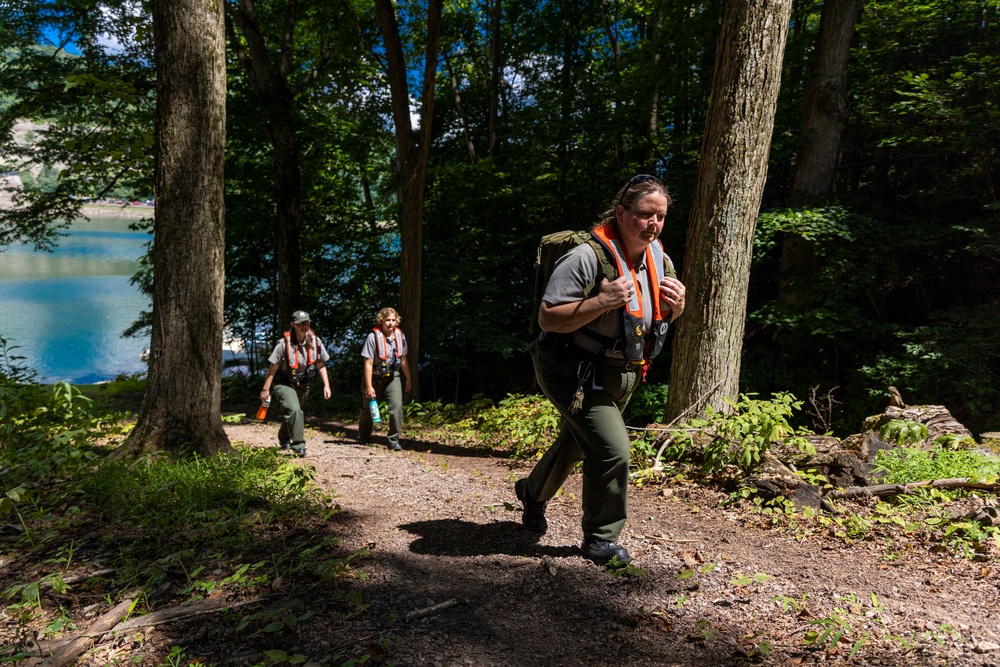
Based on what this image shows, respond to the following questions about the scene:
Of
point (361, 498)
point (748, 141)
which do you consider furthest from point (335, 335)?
point (748, 141)

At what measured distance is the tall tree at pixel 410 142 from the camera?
32.6 ft

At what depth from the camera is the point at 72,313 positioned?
2783 centimetres

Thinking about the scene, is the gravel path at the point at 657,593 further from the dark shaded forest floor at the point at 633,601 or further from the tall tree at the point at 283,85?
the tall tree at the point at 283,85

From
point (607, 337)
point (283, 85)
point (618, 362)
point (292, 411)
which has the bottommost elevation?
point (292, 411)

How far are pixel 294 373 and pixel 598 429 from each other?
16.6 feet

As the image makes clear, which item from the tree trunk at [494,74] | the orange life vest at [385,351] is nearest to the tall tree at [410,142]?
the orange life vest at [385,351]

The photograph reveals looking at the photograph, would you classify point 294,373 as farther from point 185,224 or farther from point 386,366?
point 185,224

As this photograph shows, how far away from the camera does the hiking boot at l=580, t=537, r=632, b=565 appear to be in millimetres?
3494

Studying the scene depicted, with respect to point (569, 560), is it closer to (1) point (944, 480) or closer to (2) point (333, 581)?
(2) point (333, 581)

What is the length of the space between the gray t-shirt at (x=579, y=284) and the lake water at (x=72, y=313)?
14484mm

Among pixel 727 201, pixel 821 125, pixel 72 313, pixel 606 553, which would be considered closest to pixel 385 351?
pixel 727 201

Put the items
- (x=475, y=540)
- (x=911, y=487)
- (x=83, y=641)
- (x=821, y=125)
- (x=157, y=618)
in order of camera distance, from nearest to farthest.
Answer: (x=83, y=641)
(x=157, y=618)
(x=475, y=540)
(x=911, y=487)
(x=821, y=125)

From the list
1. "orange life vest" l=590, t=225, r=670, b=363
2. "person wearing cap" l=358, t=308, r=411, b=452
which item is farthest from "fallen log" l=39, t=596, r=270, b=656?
"person wearing cap" l=358, t=308, r=411, b=452

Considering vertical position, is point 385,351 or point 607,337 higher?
point 607,337
